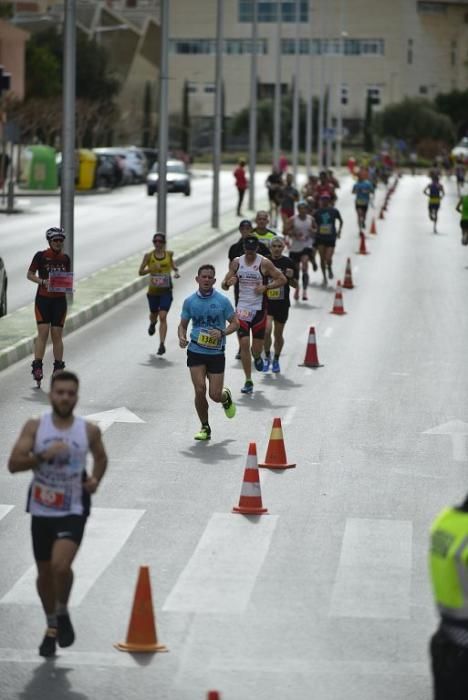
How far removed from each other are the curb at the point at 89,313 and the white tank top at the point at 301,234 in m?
3.23

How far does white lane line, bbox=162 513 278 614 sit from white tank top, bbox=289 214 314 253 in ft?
57.6

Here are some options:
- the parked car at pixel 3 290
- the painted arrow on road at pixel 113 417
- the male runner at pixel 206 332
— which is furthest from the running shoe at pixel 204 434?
the parked car at pixel 3 290

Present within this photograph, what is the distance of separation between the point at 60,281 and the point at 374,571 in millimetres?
9363

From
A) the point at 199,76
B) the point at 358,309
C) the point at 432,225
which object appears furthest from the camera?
the point at 199,76

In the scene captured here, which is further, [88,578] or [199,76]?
[199,76]

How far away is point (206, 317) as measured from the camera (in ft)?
57.7

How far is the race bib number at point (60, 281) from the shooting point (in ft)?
68.2

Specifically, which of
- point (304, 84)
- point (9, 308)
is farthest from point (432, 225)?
point (304, 84)

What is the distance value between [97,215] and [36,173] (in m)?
17.9

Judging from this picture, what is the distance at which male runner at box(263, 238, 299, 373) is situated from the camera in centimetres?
2266

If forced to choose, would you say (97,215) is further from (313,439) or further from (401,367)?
(313,439)

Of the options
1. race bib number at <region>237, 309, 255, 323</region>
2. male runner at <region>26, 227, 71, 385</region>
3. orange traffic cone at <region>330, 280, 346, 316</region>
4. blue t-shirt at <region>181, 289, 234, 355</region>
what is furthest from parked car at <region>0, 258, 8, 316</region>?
blue t-shirt at <region>181, 289, 234, 355</region>

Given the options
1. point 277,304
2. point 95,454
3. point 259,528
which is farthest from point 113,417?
point 95,454

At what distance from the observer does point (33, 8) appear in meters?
149
